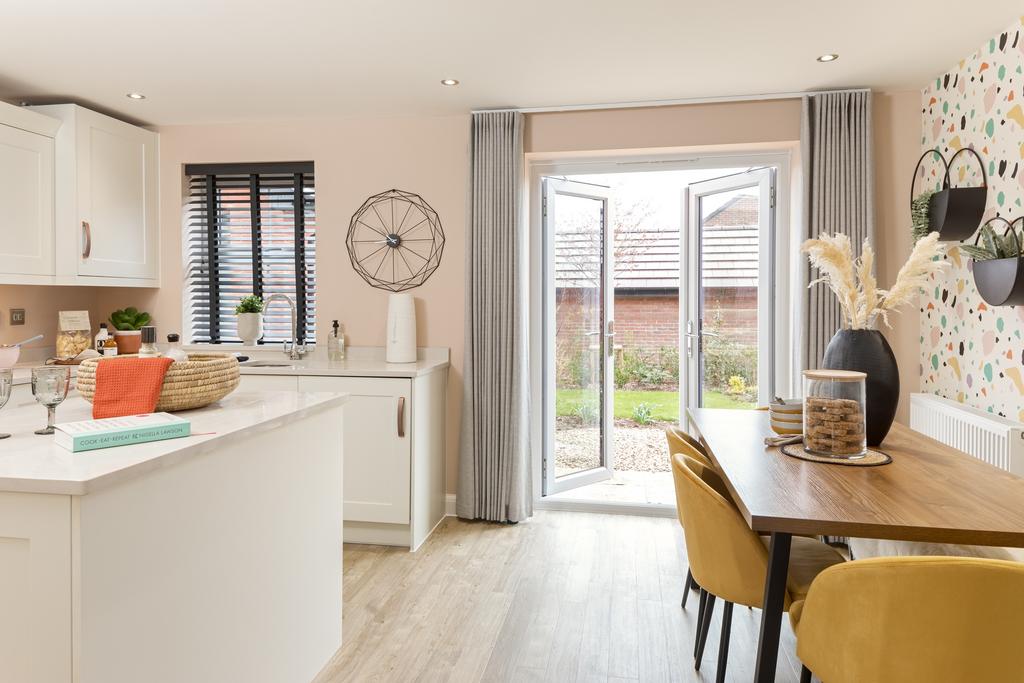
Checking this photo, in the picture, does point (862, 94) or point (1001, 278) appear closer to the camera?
point (1001, 278)

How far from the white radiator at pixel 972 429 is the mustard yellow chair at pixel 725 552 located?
97 centimetres

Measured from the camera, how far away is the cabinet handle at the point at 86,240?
3.65 meters

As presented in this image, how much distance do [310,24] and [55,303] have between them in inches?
101

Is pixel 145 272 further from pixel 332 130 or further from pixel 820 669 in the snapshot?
pixel 820 669

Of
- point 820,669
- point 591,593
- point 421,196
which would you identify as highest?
point 421,196

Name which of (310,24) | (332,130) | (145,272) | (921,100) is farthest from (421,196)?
(921,100)

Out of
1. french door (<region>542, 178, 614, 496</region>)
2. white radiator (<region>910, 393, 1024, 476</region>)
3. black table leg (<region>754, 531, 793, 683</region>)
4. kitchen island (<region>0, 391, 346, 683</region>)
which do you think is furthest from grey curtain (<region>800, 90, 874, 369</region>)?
kitchen island (<region>0, 391, 346, 683</region>)

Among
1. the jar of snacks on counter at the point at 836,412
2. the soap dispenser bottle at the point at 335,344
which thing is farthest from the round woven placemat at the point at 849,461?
the soap dispenser bottle at the point at 335,344

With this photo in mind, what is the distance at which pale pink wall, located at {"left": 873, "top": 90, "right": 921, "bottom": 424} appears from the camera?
3.44 metres

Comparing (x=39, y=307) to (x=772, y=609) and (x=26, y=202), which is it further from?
(x=772, y=609)

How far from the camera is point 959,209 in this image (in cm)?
287

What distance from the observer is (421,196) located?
12.8ft

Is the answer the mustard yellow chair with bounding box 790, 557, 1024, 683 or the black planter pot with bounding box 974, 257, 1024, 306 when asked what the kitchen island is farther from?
the black planter pot with bounding box 974, 257, 1024, 306

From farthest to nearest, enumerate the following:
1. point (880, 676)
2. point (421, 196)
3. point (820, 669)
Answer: point (421, 196) < point (820, 669) < point (880, 676)
